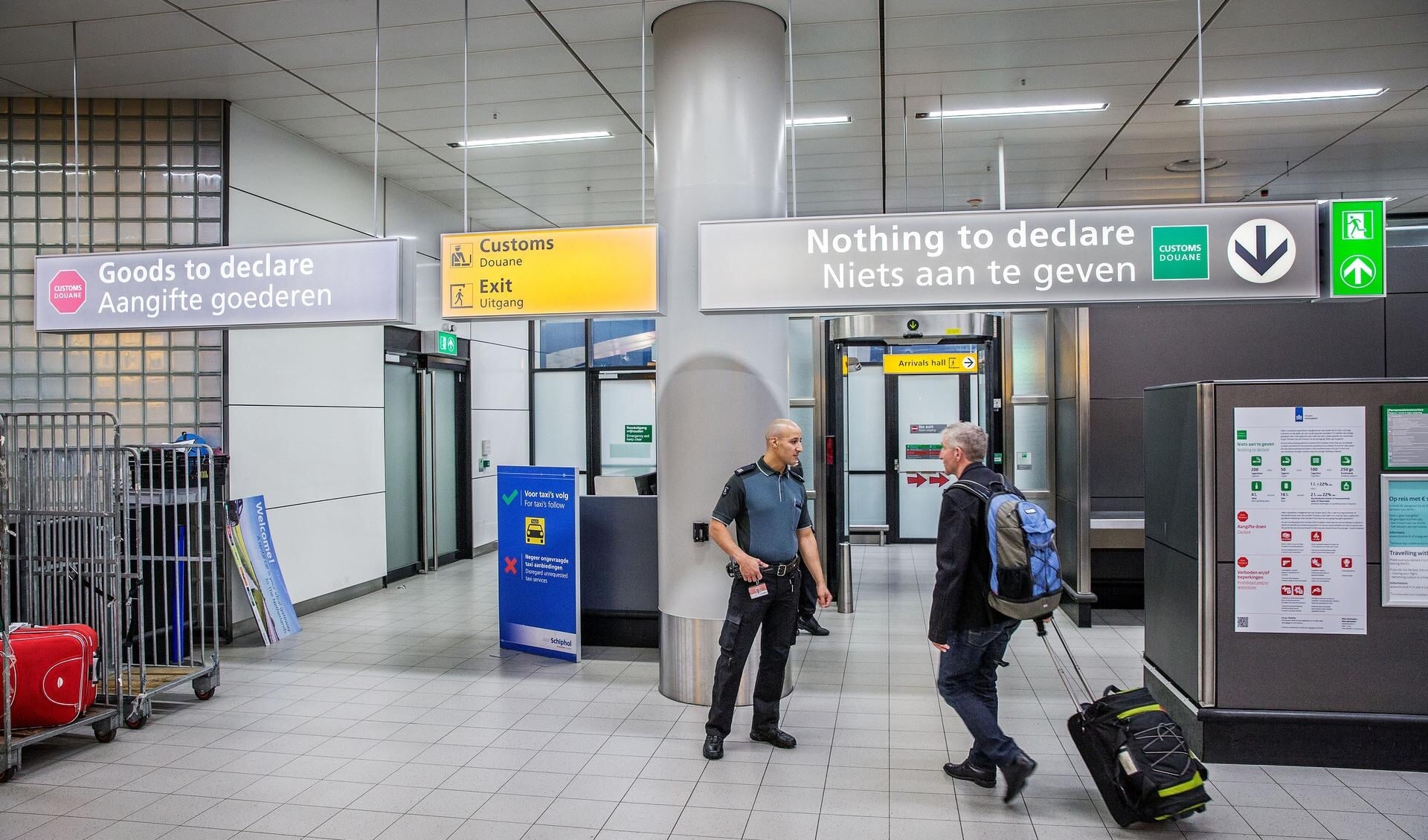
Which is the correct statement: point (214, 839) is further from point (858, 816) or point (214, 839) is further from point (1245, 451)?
point (1245, 451)

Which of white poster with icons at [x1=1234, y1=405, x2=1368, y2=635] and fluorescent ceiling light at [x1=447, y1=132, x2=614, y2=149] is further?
fluorescent ceiling light at [x1=447, y1=132, x2=614, y2=149]

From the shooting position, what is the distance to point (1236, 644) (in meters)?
3.82

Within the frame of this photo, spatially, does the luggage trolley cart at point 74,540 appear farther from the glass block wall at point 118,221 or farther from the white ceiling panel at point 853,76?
the white ceiling panel at point 853,76

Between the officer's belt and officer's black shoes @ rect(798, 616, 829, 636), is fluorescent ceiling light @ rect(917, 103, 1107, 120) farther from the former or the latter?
the officer's belt

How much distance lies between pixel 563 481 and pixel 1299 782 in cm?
411

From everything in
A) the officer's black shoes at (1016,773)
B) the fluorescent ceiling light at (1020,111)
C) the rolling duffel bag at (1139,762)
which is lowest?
the officer's black shoes at (1016,773)

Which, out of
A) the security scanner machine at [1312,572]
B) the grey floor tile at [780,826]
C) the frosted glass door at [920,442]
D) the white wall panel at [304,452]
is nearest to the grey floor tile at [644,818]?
the grey floor tile at [780,826]

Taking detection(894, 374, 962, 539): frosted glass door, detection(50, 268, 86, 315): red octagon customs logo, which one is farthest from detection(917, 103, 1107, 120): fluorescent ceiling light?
detection(50, 268, 86, 315): red octagon customs logo

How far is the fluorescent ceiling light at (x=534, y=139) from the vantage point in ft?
23.1

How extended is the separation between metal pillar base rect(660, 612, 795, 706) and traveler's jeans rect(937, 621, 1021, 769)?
1.23m

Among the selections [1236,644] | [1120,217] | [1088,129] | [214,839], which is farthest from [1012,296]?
[1088,129]

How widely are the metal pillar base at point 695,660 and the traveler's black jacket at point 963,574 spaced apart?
1337mm

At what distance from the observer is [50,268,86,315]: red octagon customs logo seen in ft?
13.9

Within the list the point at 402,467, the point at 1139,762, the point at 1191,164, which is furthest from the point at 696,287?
the point at 1191,164
